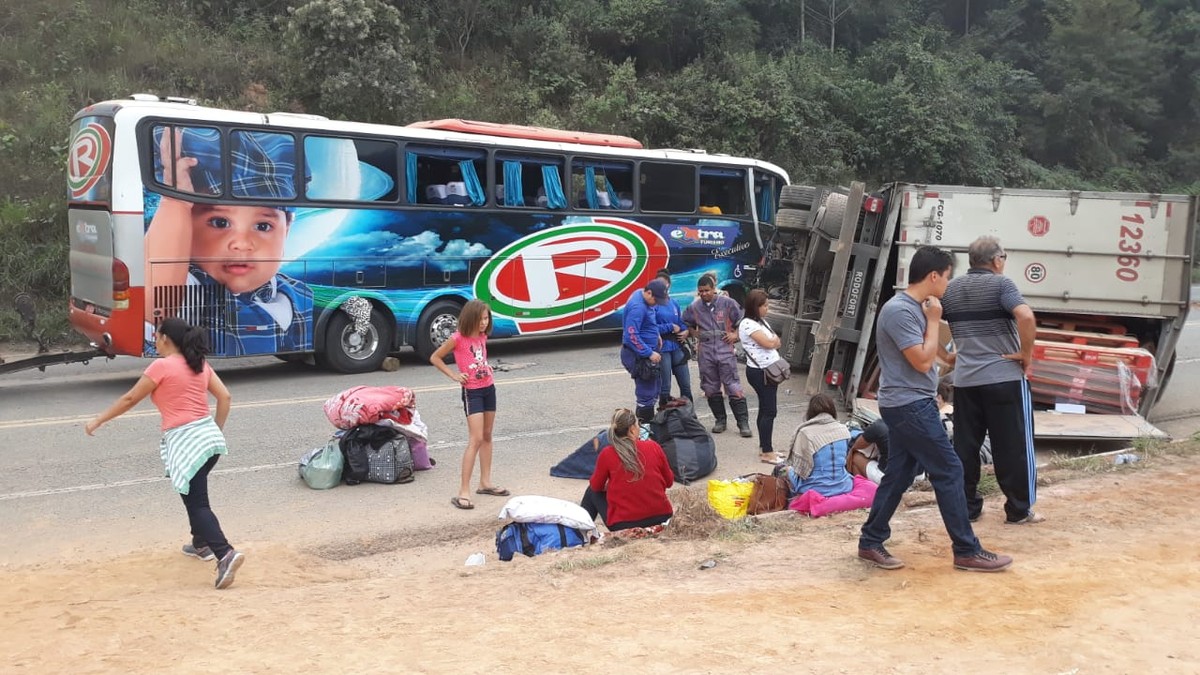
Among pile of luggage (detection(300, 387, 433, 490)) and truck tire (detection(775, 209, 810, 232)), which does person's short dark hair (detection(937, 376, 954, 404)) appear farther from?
pile of luggage (detection(300, 387, 433, 490))

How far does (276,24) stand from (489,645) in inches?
934

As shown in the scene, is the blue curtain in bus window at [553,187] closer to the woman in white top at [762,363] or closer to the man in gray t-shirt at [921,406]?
the woman in white top at [762,363]

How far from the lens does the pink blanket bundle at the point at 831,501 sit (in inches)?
272

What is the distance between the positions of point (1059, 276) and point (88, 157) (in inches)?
422

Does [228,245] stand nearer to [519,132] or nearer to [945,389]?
[519,132]

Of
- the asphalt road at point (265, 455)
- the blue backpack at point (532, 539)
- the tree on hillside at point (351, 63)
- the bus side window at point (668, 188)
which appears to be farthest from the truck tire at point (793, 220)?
the tree on hillside at point (351, 63)

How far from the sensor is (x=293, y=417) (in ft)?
33.8

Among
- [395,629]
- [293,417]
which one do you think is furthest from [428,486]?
[395,629]

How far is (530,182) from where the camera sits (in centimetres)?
1422

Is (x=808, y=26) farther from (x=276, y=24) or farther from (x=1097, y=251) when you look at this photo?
(x=1097, y=251)

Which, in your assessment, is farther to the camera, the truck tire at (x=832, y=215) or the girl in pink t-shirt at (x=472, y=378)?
the truck tire at (x=832, y=215)


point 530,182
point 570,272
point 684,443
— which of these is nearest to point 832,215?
point 570,272

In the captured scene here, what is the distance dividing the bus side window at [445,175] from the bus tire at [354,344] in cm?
172

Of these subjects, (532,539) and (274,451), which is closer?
(532,539)
